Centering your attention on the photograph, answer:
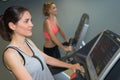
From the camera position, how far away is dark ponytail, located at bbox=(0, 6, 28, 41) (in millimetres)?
1807

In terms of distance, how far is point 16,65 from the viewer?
1654 millimetres

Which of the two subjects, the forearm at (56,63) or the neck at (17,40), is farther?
the forearm at (56,63)

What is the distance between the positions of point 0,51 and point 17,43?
289cm

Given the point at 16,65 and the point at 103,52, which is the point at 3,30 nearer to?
the point at 16,65

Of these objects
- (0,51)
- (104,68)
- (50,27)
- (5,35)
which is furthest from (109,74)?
(0,51)

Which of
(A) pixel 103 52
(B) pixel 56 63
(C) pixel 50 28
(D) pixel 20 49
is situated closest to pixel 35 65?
(D) pixel 20 49

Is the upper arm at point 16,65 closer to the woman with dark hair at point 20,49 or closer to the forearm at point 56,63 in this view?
the woman with dark hair at point 20,49

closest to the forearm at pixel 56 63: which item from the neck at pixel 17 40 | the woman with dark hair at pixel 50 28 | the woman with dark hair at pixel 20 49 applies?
the woman with dark hair at pixel 20 49

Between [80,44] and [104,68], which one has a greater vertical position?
[104,68]

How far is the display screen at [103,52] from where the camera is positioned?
1.29 metres

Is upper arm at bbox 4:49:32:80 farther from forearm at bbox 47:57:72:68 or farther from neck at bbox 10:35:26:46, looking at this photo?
forearm at bbox 47:57:72:68

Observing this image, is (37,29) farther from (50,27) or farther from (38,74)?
(38,74)

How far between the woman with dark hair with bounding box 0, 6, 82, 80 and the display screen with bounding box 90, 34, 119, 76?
0.29 meters

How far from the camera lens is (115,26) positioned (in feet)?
15.8
